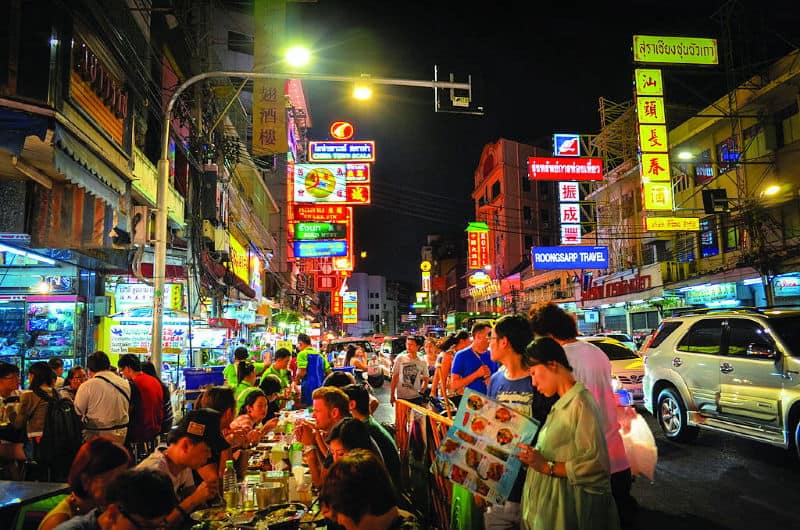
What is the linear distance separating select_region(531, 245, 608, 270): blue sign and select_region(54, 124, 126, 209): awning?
23.0 meters

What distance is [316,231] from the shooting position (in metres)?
31.0

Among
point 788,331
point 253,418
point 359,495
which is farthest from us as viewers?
point 788,331

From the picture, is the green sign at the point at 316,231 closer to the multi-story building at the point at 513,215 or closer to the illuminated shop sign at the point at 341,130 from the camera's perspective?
the illuminated shop sign at the point at 341,130

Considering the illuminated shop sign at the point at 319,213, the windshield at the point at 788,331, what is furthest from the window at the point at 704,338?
the illuminated shop sign at the point at 319,213

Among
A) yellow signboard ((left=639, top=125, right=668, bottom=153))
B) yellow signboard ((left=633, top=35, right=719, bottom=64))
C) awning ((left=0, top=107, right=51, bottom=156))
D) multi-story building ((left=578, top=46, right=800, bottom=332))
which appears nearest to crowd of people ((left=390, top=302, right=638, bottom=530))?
awning ((left=0, top=107, right=51, bottom=156))

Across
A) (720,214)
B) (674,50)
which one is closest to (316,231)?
(674,50)

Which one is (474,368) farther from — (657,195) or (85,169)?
(657,195)

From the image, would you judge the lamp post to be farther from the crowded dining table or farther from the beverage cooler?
the crowded dining table

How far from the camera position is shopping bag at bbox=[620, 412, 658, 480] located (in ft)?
16.6

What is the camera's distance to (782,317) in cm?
866

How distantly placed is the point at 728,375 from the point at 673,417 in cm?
158

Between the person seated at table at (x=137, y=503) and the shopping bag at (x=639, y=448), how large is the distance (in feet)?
13.1

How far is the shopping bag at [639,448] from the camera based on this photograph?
5.06 meters

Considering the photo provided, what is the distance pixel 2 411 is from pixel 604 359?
318 inches
